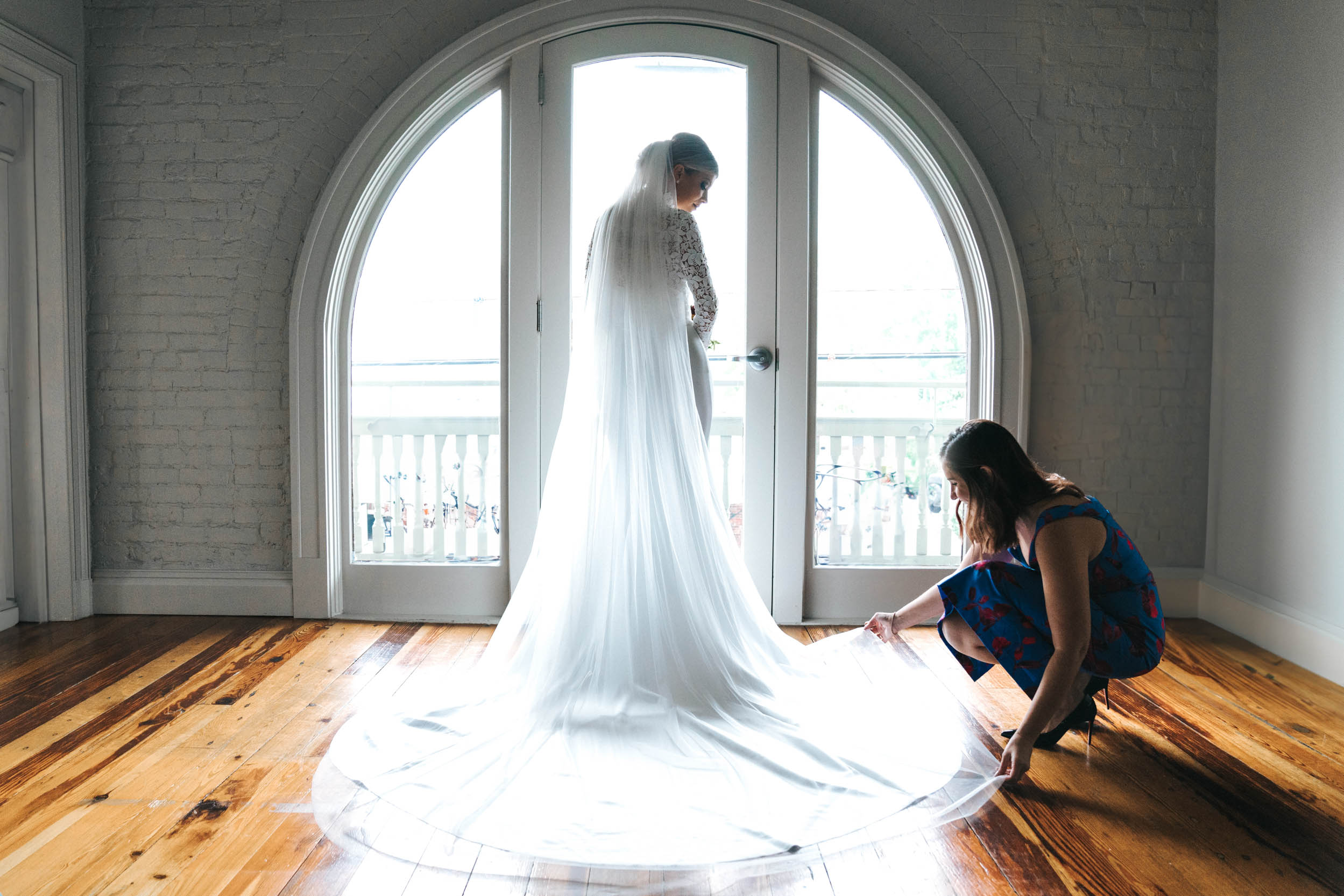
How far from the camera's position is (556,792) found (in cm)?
165

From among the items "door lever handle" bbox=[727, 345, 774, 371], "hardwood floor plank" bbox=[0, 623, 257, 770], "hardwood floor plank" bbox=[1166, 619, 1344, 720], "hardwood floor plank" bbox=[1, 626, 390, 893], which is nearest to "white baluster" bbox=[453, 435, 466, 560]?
"hardwood floor plank" bbox=[0, 623, 257, 770]

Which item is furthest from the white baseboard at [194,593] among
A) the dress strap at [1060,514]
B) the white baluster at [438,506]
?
the dress strap at [1060,514]

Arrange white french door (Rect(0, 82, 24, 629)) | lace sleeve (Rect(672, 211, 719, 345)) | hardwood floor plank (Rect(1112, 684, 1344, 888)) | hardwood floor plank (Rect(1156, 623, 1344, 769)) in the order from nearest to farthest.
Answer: hardwood floor plank (Rect(1112, 684, 1344, 888))
hardwood floor plank (Rect(1156, 623, 1344, 769))
lace sleeve (Rect(672, 211, 719, 345))
white french door (Rect(0, 82, 24, 629))

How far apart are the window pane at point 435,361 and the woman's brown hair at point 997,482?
186 cm

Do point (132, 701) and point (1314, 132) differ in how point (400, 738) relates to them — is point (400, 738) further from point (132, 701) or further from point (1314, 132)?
point (1314, 132)

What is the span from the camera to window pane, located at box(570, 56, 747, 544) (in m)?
3.05

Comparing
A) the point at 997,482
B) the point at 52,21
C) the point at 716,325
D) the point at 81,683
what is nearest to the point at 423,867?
the point at 997,482

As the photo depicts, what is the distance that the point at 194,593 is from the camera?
3172mm

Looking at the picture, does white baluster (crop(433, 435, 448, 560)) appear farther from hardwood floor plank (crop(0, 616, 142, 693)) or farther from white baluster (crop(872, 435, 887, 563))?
white baluster (crop(872, 435, 887, 563))

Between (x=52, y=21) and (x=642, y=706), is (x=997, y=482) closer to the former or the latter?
(x=642, y=706)

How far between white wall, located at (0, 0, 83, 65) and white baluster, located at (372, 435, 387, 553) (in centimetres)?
176

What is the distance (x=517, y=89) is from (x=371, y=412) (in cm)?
132

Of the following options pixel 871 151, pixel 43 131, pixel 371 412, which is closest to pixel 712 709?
pixel 371 412

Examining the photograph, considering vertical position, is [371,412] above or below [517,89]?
below
